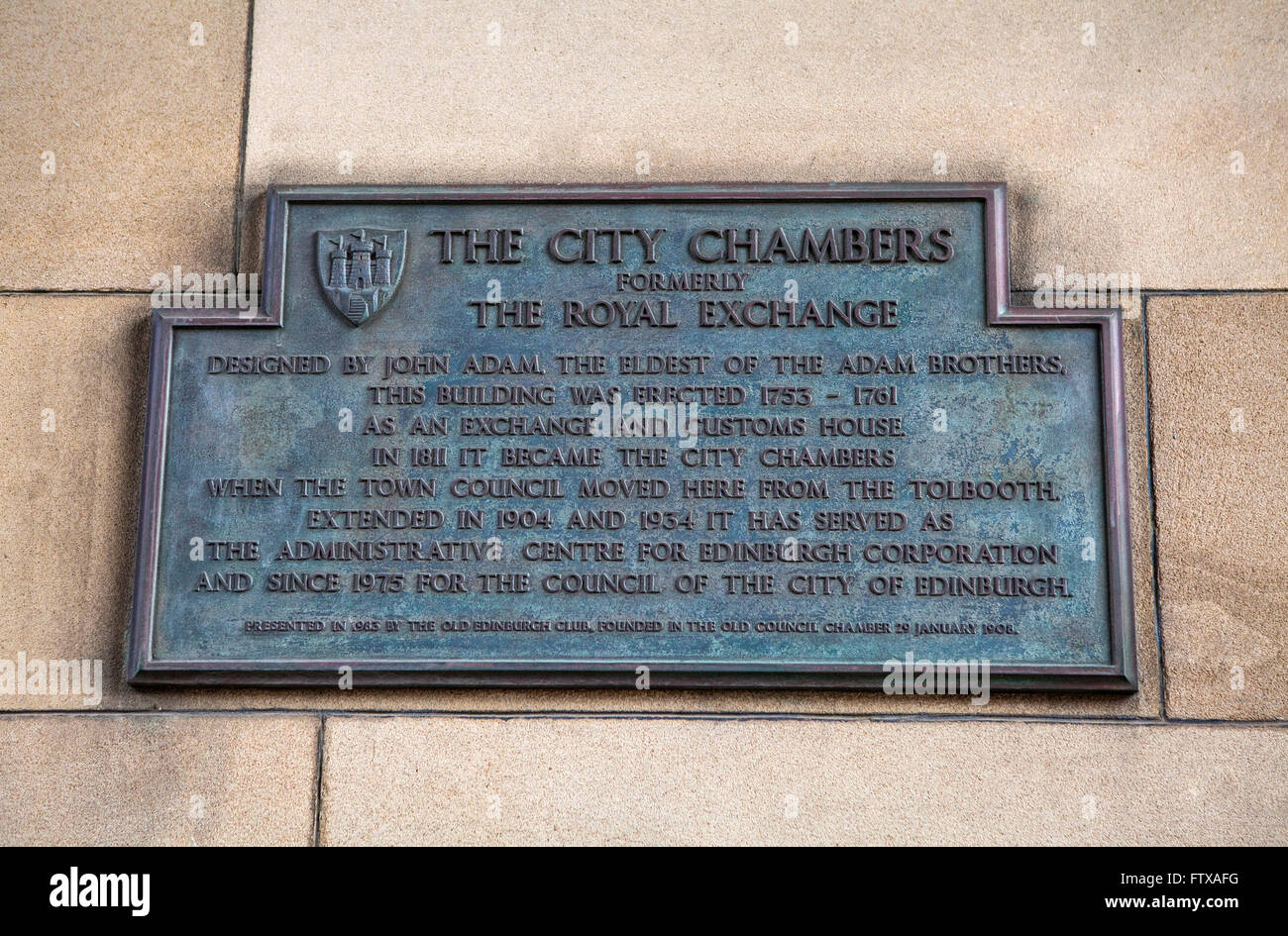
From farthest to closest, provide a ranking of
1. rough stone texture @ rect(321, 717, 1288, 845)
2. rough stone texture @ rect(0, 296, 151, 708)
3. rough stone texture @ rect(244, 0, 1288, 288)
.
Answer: rough stone texture @ rect(244, 0, 1288, 288), rough stone texture @ rect(0, 296, 151, 708), rough stone texture @ rect(321, 717, 1288, 845)

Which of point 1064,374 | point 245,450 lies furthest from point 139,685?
point 1064,374

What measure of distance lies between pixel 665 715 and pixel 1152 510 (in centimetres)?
178

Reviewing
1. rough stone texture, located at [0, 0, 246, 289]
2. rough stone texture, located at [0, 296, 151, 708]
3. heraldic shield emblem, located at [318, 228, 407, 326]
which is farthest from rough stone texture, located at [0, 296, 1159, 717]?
heraldic shield emblem, located at [318, 228, 407, 326]

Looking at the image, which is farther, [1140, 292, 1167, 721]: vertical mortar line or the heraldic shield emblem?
the heraldic shield emblem

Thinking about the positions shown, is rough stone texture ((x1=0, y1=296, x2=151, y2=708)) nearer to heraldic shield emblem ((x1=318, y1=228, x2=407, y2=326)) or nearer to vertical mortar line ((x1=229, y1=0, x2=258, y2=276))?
vertical mortar line ((x1=229, y1=0, x2=258, y2=276))

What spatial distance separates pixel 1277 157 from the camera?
167 inches

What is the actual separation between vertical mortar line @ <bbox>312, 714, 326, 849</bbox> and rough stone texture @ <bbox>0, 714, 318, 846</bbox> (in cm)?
1

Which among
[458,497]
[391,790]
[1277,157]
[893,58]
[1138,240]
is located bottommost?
[391,790]

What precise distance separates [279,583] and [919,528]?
2132mm

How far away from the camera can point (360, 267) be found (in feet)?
13.7

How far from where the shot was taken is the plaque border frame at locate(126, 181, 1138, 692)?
12.7ft

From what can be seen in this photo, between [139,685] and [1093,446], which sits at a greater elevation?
[1093,446]

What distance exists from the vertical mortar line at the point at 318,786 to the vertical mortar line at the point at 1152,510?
2.76 meters

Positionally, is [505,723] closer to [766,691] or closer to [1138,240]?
[766,691]
